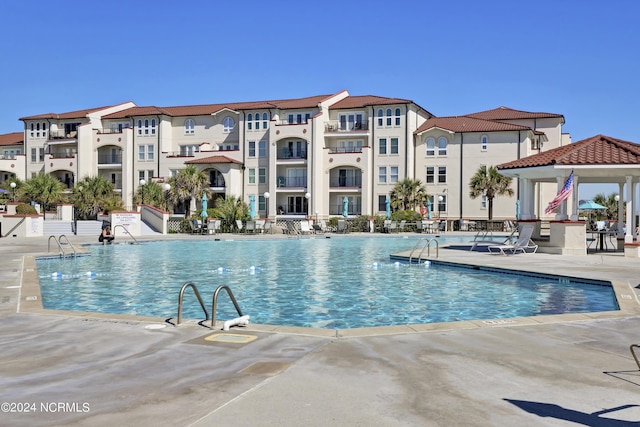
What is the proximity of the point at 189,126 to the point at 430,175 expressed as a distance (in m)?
25.1

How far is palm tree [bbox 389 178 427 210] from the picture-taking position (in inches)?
1987

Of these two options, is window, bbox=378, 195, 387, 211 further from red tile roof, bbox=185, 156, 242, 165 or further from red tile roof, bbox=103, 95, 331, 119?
red tile roof, bbox=185, 156, 242, 165

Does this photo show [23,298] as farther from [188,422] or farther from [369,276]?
[369,276]

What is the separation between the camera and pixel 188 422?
4.48 metres

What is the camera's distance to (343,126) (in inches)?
2194

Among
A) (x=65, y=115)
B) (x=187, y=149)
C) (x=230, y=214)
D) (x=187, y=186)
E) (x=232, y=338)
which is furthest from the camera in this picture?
(x=65, y=115)

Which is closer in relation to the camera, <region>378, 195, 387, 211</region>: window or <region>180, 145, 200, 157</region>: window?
<region>378, 195, 387, 211</region>: window

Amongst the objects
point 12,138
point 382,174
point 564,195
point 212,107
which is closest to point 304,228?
point 382,174

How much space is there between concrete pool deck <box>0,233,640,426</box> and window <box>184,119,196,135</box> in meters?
52.5

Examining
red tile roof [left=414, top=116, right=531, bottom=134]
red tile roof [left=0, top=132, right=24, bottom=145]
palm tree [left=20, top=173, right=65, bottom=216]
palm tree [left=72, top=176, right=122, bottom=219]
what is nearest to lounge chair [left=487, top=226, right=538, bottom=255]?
red tile roof [left=414, top=116, right=531, bottom=134]

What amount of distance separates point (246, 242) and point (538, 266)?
1995 cm

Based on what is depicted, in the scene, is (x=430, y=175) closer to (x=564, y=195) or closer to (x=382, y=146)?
(x=382, y=146)

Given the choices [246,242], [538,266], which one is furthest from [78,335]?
[246,242]

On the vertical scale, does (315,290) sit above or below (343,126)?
below
